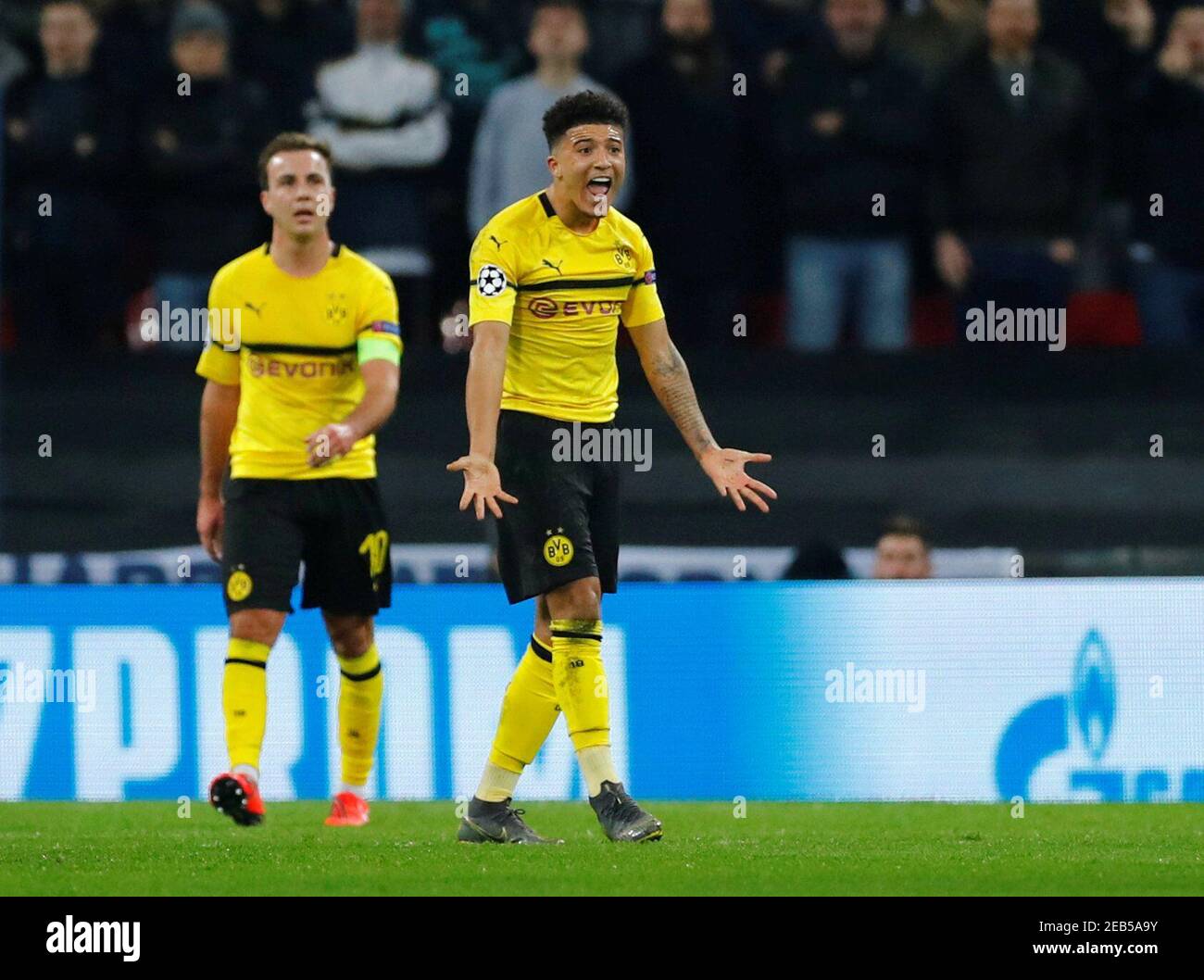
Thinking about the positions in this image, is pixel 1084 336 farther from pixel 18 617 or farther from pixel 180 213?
pixel 18 617

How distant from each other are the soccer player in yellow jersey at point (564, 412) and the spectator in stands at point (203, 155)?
14.2 feet

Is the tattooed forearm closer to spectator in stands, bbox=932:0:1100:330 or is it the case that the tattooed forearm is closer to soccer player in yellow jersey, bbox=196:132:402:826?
soccer player in yellow jersey, bbox=196:132:402:826

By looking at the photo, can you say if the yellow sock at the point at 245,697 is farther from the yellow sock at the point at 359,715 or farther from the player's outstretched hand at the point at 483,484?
the player's outstretched hand at the point at 483,484

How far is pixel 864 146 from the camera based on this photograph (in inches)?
426

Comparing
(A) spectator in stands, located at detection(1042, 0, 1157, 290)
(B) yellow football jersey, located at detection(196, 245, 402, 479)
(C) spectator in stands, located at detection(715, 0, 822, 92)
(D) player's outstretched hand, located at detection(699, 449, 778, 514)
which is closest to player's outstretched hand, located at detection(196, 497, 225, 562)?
(B) yellow football jersey, located at detection(196, 245, 402, 479)

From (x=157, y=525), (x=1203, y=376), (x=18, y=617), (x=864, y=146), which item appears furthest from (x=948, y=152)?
(x=18, y=617)

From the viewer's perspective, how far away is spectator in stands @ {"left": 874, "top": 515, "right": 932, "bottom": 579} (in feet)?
31.4

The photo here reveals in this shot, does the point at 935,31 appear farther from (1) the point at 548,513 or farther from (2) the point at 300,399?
(1) the point at 548,513

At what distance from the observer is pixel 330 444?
23.0ft

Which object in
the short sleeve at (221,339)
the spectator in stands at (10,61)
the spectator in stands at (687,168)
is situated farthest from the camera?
the spectator in stands at (10,61)

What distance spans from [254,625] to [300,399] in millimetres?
734

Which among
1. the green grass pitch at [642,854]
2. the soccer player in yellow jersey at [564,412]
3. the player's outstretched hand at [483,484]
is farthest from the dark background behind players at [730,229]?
the player's outstretched hand at [483,484]

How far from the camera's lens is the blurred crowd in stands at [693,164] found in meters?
10.8

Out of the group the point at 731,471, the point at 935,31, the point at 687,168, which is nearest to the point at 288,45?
the point at 687,168
